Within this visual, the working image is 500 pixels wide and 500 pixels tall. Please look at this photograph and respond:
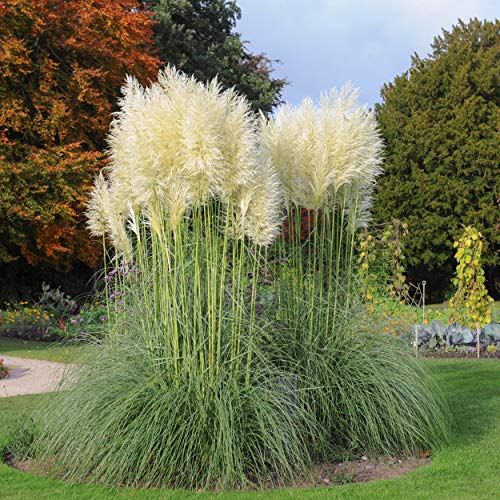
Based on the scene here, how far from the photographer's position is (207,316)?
4.70 m

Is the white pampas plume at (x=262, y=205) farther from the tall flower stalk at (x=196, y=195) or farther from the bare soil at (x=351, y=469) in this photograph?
the bare soil at (x=351, y=469)

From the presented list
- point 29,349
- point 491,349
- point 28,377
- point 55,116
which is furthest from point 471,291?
point 55,116

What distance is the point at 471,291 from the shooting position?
10562 millimetres

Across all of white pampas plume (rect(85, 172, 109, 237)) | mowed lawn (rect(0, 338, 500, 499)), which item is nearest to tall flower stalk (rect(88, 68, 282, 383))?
mowed lawn (rect(0, 338, 500, 499))

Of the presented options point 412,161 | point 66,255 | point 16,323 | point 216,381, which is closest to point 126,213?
point 216,381

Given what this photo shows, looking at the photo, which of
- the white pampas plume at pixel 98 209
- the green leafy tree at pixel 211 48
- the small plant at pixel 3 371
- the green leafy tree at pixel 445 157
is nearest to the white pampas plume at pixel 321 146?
the white pampas plume at pixel 98 209

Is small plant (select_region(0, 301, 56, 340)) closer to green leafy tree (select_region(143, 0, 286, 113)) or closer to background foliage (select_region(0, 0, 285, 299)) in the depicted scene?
background foliage (select_region(0, 0, 285, 299))

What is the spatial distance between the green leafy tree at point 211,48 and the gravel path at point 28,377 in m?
11.6

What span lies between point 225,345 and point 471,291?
6987 millimetres

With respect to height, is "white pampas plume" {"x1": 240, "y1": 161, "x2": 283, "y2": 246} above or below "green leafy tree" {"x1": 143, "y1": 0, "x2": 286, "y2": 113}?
below

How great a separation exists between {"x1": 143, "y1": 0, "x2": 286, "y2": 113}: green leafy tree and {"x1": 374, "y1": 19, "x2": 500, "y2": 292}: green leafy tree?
484 centimetres

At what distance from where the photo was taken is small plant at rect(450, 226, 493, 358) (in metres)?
10.5

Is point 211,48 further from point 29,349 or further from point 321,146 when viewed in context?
point 321,146

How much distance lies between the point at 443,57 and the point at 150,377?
73.2 ft
